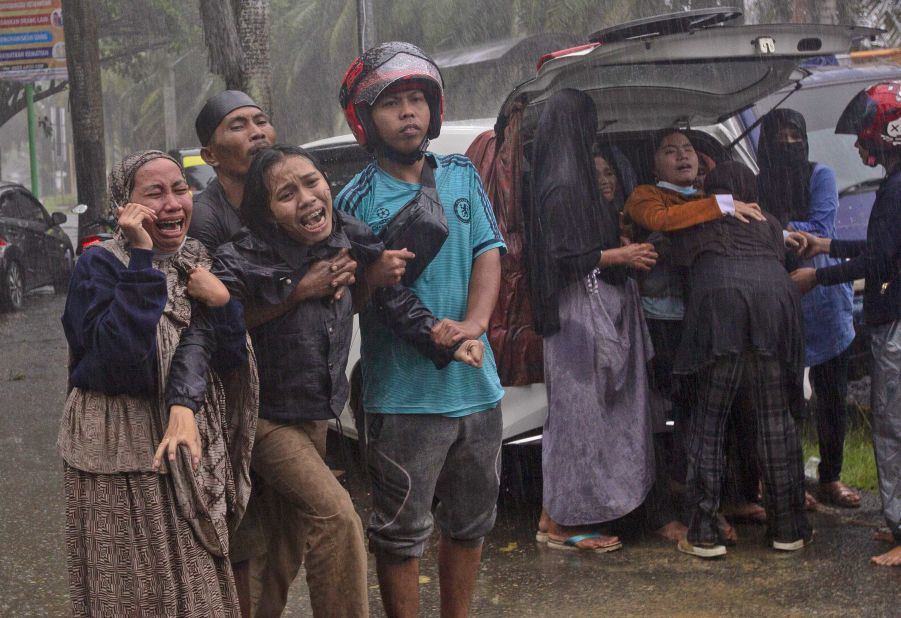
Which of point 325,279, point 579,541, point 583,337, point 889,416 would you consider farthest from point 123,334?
point 889,416

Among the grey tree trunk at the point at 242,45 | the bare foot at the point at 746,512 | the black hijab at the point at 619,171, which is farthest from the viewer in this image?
the grey tree trunk at the point at 242,45

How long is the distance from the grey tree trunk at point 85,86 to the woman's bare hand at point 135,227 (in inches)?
562

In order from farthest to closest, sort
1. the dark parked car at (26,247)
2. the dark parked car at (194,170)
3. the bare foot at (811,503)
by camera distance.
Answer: the dark parked car at (26,247) → the dark parked car at (194,170) → the bare foot at (811,503)

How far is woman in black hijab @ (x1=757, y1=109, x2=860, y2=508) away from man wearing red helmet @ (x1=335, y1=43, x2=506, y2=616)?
2351 mm

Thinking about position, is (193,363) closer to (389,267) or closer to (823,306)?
(389,267)

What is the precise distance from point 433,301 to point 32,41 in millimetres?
24064

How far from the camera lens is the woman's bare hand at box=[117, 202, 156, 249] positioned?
3020 mm

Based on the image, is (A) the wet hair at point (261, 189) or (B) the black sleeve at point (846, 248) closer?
(A) the wet hair at point (261, 189)

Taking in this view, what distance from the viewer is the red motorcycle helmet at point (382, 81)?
3654 mm

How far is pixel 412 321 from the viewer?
3.62 metres

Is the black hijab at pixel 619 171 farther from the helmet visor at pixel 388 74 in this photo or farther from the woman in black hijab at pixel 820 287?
the helmet visor at pixel 388 74

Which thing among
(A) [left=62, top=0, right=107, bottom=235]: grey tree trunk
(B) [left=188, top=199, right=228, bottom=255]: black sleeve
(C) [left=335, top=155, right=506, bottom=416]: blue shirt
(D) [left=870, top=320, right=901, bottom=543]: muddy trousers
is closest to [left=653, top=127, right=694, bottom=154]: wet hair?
(D) [left=870, top=320, right=901, bottom=543]: muddy trousers

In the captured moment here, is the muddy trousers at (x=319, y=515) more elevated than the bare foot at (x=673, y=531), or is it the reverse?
the muddy trousers at (x=319, y=515)

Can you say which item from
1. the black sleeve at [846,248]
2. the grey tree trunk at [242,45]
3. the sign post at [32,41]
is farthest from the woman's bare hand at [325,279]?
the sign post at [32,41]
